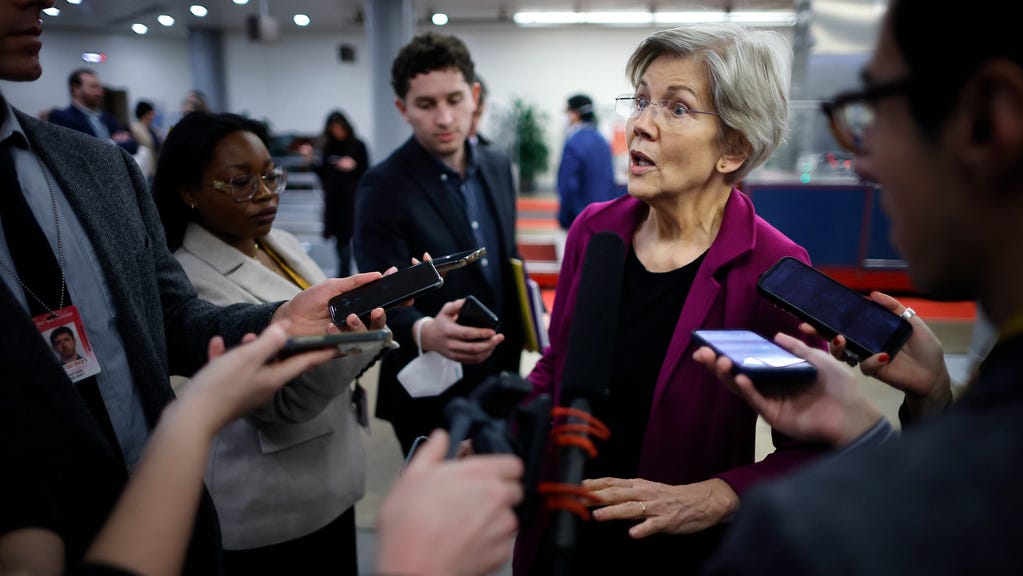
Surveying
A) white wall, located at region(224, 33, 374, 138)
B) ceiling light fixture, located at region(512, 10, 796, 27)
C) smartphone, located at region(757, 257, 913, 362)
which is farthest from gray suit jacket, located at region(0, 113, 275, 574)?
white wall, located at region(224, 33, 374, 138)

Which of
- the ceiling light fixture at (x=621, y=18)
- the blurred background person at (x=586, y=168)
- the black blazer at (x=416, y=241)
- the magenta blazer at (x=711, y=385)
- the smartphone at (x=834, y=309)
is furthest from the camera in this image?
the ceiling light fixture at (x=621, y=18)

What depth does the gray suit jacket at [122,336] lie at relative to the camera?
84 centimetres

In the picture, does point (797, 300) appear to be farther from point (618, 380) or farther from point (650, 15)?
point (650, 15)

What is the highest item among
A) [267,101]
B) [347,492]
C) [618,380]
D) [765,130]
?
[267,101]

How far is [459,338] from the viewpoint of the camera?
5.58ft

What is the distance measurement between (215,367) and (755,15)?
12.4 meters

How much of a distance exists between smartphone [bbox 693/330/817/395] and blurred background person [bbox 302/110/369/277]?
5599mm

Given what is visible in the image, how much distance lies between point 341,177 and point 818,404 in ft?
19.4

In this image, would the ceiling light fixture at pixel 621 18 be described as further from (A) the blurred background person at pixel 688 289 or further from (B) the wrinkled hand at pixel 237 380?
(B) the wrinkled hand at pixel 237 380

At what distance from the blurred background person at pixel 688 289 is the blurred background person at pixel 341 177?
17.2ft

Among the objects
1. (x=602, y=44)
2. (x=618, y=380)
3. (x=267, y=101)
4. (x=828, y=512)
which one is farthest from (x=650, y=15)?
(x=828, y=512)

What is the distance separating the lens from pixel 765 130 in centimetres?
134

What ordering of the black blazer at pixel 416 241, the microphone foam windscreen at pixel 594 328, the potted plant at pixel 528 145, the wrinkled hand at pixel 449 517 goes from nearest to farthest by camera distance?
the wrinkled hand at pixel 449 517 → the microphone foam windscreen at pixel 594 328 → the black blazer at pixel 416 241 → the potted plant at pixel 528 145

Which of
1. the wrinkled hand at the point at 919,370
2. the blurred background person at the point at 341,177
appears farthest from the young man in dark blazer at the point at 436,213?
the blurred background person at the point at 341,177
